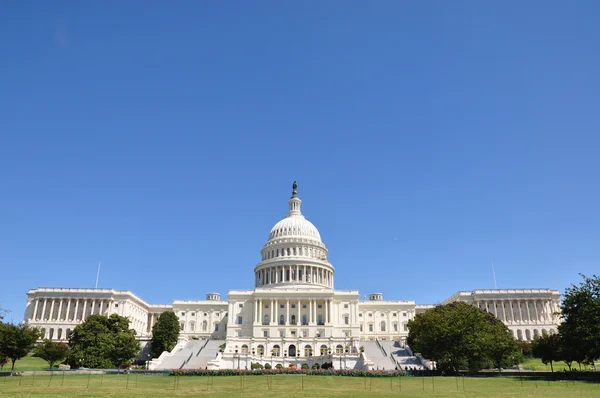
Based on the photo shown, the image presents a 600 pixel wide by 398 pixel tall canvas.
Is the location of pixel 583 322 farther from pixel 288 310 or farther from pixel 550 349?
pixel 288 310

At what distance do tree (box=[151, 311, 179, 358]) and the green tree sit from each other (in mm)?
77310

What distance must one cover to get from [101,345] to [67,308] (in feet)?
226

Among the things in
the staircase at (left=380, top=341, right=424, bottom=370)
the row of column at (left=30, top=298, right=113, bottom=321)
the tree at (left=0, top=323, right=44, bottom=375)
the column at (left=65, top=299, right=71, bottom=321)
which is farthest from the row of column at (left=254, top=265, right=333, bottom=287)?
the tree at (left=0, top=323, right=44, bottom=375)

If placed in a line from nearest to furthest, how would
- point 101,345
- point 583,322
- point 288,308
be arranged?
point 583,322
point 101,345
point 288,308

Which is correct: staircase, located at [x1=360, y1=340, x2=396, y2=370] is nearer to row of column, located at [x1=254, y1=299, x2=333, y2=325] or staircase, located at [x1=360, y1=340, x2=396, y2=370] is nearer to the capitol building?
the capitol building

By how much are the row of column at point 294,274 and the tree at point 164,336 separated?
123 feet

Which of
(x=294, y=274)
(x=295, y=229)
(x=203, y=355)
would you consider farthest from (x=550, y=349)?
(x=295, y=229)

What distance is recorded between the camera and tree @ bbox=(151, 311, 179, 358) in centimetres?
10712

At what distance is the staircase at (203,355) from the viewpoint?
87.9m

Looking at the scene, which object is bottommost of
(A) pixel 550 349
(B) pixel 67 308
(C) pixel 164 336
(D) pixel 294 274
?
(A) pixel 550 349

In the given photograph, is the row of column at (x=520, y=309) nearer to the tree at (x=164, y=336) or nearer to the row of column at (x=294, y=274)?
the row of column at (x=294, y=274)

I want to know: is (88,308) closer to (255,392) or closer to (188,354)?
(188,354)

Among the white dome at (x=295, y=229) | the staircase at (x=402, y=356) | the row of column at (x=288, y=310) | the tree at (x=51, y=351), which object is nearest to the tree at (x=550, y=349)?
the staircase at (x=402, y=356)

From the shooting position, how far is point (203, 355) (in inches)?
3841
